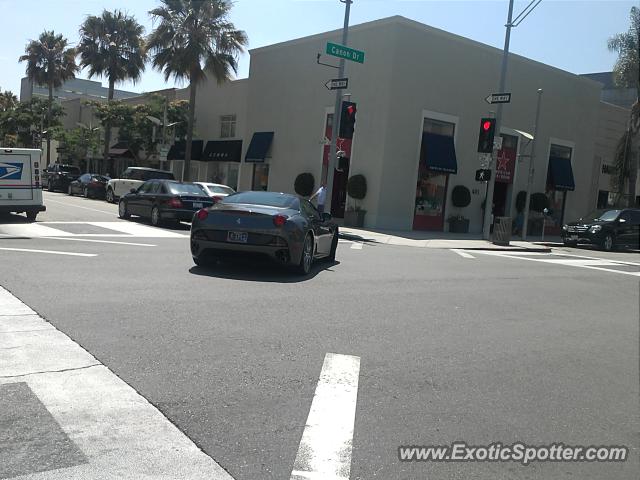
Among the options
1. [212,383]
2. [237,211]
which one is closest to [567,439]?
[212,383]

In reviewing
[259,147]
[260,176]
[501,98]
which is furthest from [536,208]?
[259,147]

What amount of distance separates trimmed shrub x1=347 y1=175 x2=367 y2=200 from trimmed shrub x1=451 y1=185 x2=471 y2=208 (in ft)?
14.9

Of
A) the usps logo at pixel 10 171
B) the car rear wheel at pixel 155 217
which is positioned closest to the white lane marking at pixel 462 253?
the car rear wheel at pixel 155 217

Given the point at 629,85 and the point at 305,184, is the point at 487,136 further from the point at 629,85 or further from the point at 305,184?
the point at 629,85

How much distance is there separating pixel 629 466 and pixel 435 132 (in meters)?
23.4

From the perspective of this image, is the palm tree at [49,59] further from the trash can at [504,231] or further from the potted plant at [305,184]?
the trash can at [504,231]

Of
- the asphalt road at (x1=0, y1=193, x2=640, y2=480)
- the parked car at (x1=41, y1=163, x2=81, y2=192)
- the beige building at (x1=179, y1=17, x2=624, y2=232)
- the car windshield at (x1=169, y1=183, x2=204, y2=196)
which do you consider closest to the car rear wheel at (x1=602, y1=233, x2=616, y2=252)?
the beige building at (x1=179, y1=17, x2=624, y2=232)

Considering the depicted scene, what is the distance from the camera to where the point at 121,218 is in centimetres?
1953

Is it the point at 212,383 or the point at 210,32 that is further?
the point at 210,32

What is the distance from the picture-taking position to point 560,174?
3184cm

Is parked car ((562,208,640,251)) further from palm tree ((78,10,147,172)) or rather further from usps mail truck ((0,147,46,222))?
palm tree ((78,10,147,172))

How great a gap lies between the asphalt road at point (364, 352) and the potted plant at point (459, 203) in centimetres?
1605

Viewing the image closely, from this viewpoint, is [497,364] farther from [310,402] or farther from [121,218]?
[121,218]

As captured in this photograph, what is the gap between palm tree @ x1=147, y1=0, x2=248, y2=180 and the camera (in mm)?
31609
